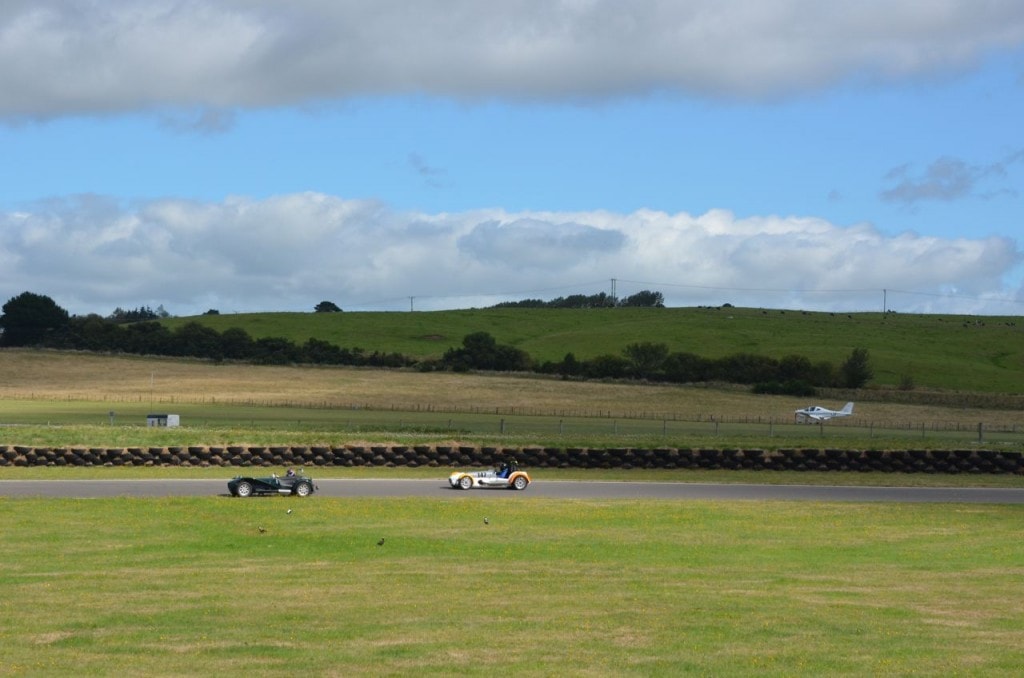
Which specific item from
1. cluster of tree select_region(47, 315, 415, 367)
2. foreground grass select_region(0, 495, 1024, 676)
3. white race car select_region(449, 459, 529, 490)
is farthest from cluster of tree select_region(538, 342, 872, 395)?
foreground grass select_region(0, 495, 1024, 676)

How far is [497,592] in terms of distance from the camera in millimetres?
18281

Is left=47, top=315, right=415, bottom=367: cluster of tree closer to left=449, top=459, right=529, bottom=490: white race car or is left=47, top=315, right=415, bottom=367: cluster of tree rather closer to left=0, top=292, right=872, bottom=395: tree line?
left=0, top=292, right=872, bottom=395: tree line

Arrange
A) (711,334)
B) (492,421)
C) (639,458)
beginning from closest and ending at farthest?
(639,458), (492,421), (711,334)

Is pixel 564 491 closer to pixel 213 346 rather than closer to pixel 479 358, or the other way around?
pixel 479 358

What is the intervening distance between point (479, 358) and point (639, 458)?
3173 inches

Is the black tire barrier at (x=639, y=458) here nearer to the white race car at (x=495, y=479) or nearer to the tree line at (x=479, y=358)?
the white race car at (x=495, y=479)

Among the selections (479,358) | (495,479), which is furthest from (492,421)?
A: (479,358)

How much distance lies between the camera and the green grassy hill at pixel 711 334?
440ft

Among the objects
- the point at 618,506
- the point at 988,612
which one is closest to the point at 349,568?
the point at 988,612

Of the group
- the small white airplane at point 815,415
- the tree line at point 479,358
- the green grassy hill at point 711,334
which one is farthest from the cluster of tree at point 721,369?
the small white airplane at point 815,415

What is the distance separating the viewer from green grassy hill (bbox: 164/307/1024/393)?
134 metres

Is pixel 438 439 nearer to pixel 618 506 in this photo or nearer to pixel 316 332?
pixel 618 506

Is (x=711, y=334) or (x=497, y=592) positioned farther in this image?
(x=711, y=334)

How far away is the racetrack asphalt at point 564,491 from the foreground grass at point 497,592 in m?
4.61
